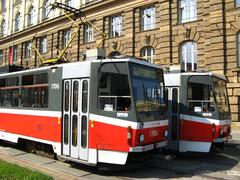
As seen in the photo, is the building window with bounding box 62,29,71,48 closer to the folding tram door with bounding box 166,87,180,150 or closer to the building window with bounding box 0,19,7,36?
the building window with bounding box 0,19,7,36

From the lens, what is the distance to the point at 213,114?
1121 centimetres

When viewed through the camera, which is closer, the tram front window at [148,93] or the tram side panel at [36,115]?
the tram front window at [148,93]

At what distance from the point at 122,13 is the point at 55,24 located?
10.0m

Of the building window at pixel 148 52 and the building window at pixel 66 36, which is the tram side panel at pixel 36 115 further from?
the building window at pixel 66 36

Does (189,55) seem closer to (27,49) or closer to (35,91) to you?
(35,91)

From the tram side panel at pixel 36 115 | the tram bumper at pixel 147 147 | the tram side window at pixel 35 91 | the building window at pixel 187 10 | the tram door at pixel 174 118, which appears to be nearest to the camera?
the tram bumper at pixel 147 147

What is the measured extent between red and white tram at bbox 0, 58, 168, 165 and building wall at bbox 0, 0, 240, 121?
5241mm

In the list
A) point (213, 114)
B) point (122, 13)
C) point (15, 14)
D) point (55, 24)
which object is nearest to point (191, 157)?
point (213, 114)

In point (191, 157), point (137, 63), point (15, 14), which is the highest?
point (15, 14)

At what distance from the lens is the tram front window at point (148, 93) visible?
877 cm

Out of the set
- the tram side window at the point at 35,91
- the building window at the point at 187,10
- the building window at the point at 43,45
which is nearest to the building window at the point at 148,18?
the building window at the point at 187,10

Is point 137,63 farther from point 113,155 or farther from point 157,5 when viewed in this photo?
point 157,5

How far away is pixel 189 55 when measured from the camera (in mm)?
25031

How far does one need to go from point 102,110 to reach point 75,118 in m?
1.02
